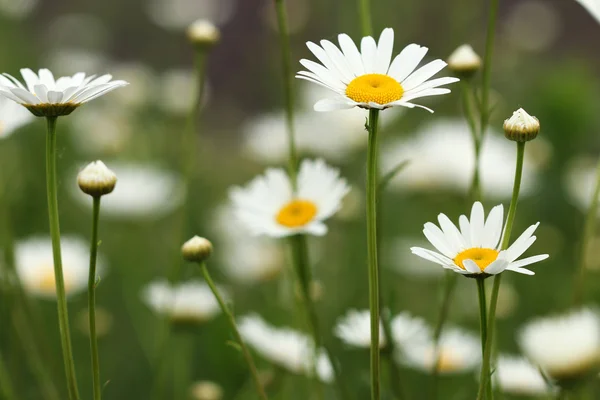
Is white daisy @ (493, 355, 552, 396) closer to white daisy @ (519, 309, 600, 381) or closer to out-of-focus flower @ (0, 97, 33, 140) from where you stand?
white daisy @ (519, 309, 600, 381)

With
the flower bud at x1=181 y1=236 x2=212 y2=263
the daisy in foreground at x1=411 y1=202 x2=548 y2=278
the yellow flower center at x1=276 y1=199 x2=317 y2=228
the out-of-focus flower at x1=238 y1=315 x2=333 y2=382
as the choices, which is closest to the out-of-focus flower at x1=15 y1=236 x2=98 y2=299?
the out-of-focus flower at x1=238 y1=315 x2=333 y2=382

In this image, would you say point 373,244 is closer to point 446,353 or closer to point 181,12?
point 446,353

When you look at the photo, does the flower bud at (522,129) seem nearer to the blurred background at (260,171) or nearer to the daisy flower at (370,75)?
the daisy flower at (370,75)

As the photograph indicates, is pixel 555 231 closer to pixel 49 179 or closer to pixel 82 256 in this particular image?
pixel 82 256

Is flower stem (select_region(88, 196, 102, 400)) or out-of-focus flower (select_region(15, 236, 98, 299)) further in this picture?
out-of-focus flower (select_region(15, 236, 98, 299))

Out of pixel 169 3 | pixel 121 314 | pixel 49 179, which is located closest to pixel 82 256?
pixel 121 314

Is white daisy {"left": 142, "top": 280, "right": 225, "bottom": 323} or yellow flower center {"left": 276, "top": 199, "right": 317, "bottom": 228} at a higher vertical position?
yellow flower center {"left": 276, "top": 199, "right": 317, "bottom": 228}
